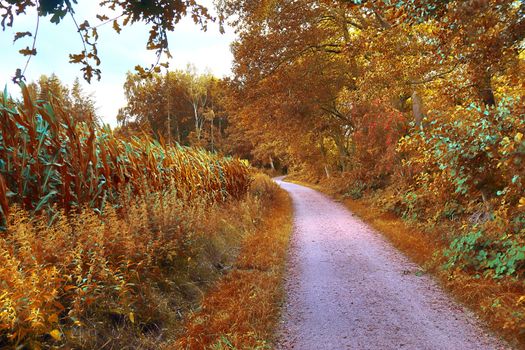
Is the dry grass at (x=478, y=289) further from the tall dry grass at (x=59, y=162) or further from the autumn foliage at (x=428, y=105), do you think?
the tall dry grass at (x=59, y=162)

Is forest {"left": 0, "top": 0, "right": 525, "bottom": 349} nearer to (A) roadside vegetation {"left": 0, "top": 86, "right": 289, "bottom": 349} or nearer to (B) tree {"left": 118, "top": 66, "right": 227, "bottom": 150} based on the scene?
(A) roadside vegetation {"left": 0, "top": 86, "right": 289, "bottom": 349}

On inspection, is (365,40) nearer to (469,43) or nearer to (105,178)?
(469,43)

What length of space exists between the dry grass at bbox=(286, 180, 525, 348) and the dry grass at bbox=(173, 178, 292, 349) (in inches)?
84.5

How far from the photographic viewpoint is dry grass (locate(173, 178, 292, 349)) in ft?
9.42

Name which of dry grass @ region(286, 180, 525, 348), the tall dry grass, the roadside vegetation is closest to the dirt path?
dry grass @ region(286, 180, 525, 348)

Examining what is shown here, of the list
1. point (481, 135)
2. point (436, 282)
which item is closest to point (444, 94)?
point (481, 135)

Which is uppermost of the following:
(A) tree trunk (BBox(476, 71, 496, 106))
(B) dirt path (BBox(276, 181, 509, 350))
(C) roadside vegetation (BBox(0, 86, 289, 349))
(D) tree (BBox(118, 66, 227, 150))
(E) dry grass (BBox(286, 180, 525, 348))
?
(D) tree (BBox(118, 66, 227, 150))

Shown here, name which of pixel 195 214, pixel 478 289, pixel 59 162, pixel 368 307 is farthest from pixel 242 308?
pixel 478 289

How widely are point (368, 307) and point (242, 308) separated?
146 centimetres

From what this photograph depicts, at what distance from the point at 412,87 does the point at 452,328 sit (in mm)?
6125

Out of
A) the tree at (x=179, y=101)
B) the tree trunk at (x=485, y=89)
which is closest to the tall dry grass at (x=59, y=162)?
→ the tree trunk at (x=485, y=89)

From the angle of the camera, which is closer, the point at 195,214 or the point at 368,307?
the point at 368,307

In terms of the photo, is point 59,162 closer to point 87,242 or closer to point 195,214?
point 87,242

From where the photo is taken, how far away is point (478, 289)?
3689mm
